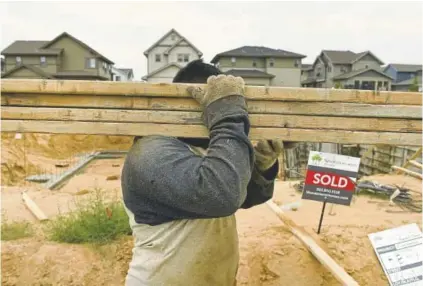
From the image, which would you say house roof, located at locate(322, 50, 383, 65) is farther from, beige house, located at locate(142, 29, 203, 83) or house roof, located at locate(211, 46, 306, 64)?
beige house, located at locate(142, 29, 203, 83)

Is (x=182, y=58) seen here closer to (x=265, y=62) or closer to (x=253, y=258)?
(x=265, y=62)

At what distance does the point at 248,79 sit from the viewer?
3119cm

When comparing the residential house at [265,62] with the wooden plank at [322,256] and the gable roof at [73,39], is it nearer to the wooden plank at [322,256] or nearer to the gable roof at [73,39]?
the gable roof at [73,39]

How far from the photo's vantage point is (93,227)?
17.4ft

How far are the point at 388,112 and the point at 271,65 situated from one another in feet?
104

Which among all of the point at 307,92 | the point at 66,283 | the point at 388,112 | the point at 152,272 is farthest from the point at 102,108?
the point at 66,283

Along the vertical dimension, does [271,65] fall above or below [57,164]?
above

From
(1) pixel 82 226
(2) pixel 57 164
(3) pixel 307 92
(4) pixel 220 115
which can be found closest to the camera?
(4) pixel 220 115

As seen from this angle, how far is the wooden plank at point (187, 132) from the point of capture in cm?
197

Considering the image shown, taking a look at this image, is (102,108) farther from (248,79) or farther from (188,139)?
(248,79)

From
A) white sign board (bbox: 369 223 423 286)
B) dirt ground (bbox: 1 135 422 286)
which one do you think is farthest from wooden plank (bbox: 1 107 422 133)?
dirt ground (bbox: 1 135 422 286)

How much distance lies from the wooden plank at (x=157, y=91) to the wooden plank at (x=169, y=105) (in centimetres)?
3

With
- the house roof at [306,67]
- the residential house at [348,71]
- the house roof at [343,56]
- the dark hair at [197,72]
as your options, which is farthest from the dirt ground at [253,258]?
the house roof at [306,67]

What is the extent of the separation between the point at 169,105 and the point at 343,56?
38.1m
